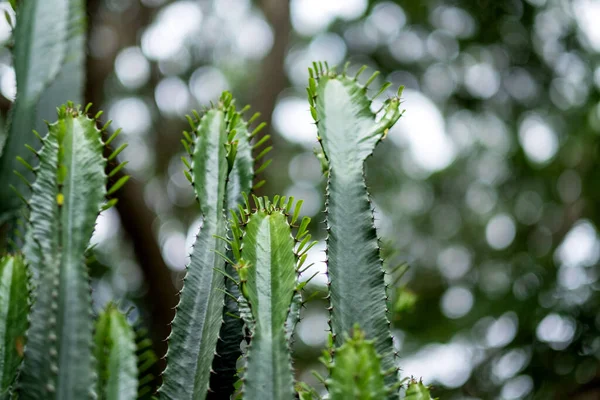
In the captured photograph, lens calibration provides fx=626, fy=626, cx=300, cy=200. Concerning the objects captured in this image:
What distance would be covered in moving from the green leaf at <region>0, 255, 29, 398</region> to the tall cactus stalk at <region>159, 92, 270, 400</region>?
0.28 meters

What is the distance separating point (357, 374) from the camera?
0.89 m

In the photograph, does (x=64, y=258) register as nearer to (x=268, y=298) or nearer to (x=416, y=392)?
(x=268, y=298)

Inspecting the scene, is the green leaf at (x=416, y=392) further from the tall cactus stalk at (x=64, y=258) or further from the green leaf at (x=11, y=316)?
the green leaf at (x=11, y=316)

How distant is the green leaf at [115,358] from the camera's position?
112 centimetres

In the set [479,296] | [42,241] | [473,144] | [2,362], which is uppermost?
[473,144]

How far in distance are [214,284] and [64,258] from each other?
0.92 feet

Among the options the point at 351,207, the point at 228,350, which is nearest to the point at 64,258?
the point at 228,350

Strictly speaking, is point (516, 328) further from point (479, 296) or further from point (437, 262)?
point (437, 262)

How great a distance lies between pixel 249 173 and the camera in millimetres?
1391

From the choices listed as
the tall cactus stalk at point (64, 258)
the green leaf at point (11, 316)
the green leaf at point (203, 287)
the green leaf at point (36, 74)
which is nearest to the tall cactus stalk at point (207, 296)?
the green leaf at point (203, 287)

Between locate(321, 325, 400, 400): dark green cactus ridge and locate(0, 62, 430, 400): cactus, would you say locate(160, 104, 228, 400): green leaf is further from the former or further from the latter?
locate(321, 325, 400, 400): dark green cactus ridge

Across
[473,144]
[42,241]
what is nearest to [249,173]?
[42,241]

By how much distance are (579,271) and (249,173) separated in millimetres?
2721

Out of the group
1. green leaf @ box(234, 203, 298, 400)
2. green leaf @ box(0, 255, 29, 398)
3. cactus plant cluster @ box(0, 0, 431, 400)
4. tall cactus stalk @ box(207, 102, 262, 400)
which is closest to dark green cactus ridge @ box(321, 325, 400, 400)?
cactus plant cluster @ box(0, 0, 431, 400)
